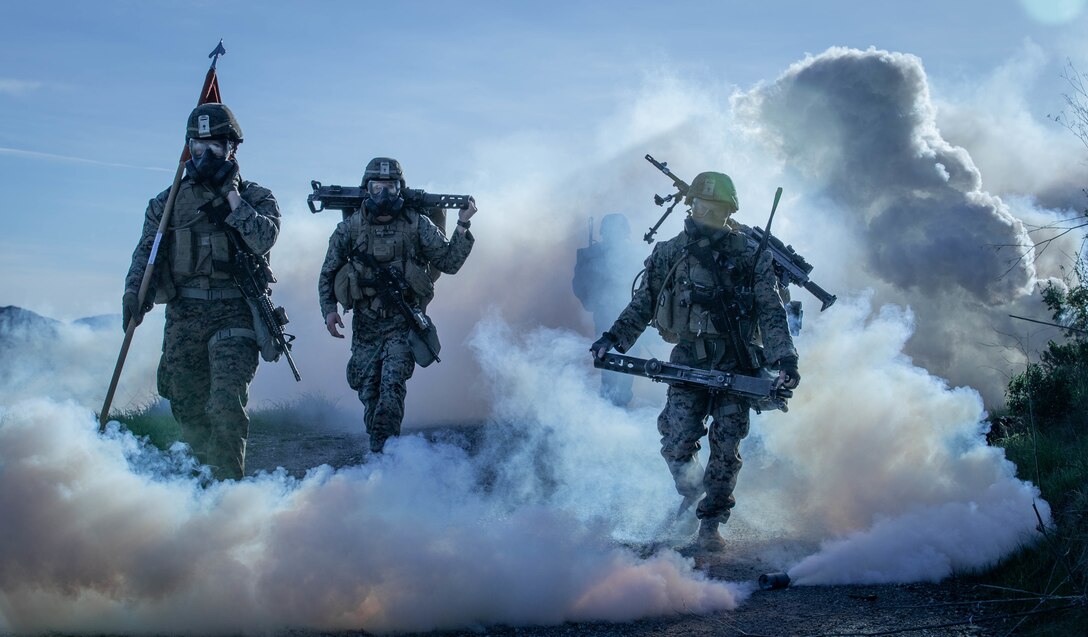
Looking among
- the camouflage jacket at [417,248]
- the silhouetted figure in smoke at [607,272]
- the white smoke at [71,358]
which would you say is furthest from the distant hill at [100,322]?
the camouflage jacket at [417,248]

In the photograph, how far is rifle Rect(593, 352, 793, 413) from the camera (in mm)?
7281

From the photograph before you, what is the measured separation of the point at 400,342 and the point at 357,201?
1439 mm

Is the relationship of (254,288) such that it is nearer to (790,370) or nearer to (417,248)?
(417,248)

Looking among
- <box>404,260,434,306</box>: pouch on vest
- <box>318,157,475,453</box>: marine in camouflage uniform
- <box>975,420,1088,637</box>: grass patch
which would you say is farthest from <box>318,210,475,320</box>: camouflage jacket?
<box>975,420,1088,637</box>: grass patch

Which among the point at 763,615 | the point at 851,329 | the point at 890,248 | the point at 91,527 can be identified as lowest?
the point at 763,615

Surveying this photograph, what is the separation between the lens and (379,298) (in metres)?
8.45

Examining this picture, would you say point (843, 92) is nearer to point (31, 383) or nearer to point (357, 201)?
point (31, 383)

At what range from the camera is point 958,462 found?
759cm

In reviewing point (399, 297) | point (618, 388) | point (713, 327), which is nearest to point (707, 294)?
point (713, 327)

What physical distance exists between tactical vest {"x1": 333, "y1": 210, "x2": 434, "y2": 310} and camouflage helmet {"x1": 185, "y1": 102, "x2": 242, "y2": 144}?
1.35 m

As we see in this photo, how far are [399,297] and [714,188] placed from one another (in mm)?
2439

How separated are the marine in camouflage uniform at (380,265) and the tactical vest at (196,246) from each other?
3.48ft

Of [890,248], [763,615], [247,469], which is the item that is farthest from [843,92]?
[763,615]

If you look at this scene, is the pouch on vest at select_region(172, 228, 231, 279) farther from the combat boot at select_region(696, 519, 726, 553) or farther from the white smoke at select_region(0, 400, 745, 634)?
the combat boot at select_region(696, 519, 726, 553)
